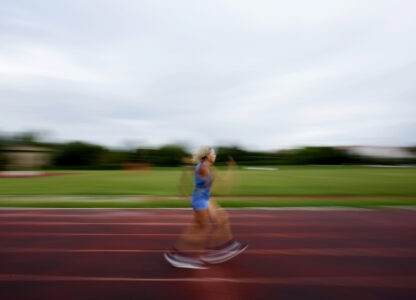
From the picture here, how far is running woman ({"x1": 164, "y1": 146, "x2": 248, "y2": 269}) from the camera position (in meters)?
3.86

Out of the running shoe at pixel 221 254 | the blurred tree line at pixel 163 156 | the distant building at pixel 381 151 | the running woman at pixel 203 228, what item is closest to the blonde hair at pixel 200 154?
the running woman at pixel 203 228

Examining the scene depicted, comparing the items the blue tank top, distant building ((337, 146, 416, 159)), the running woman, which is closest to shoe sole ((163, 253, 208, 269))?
the running woman

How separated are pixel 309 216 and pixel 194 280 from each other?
5.08 metres

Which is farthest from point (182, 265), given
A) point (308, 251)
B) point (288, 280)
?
point (308, 251)

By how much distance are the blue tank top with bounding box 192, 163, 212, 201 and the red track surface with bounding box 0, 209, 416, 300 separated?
110 cm

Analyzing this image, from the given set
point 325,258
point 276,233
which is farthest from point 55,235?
point 325,258

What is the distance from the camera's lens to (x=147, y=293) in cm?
337

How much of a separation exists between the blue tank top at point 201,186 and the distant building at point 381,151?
49.1 meters

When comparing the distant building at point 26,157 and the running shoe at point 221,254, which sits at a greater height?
the distant building at point 26,157

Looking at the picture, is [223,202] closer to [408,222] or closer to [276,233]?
[276,233]

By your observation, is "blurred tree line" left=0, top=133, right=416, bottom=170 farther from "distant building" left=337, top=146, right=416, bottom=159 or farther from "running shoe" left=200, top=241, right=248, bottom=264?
"running shoe" left=200, top=241, right=248, bottom=264

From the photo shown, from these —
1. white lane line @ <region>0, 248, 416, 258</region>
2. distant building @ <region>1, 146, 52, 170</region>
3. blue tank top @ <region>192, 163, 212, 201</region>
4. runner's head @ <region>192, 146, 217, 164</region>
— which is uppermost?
distant building @ <region>1, 146, 52, 170</region>

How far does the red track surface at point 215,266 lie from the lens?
11.3 feet

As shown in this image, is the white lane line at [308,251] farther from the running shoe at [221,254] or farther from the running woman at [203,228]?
the running woman at [203,228]
